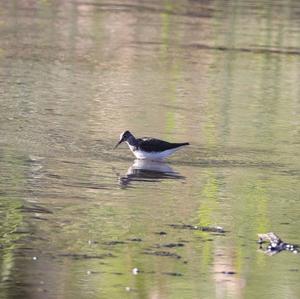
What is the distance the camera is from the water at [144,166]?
27.7 ft

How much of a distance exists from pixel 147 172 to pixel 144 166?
1.17ft

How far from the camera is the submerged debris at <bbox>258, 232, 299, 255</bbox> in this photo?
916 centimetres

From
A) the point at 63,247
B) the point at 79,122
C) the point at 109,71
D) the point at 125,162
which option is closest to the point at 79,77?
the point at 109,71

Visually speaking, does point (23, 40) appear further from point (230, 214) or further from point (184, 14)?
point (230, 214)

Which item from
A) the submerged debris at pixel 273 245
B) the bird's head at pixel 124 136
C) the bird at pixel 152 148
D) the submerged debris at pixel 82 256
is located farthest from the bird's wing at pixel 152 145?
the submerged debris at pixel 82 256

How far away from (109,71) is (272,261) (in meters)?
11.2

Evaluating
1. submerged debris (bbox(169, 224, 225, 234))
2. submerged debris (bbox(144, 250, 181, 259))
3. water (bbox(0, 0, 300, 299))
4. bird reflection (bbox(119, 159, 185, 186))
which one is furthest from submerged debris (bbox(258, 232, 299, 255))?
bird reflection (bbox(119, 159, 185, 186))

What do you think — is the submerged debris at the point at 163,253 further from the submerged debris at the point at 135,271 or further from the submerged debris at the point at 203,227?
the submerged debris at the point at 203,227

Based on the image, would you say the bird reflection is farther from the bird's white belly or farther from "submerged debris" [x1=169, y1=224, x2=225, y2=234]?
"submerged debris" [x1=169, y1=224, x2=225, y2=234]

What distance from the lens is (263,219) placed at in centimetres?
1031

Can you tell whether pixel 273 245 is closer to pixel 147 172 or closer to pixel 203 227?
pixel 203 227

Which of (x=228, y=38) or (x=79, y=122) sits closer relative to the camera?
(x=79, y=122)

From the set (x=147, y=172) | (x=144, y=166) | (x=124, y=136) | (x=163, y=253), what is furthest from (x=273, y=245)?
(x=124, y=136)

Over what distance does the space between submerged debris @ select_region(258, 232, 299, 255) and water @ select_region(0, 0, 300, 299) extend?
0.07 metres
